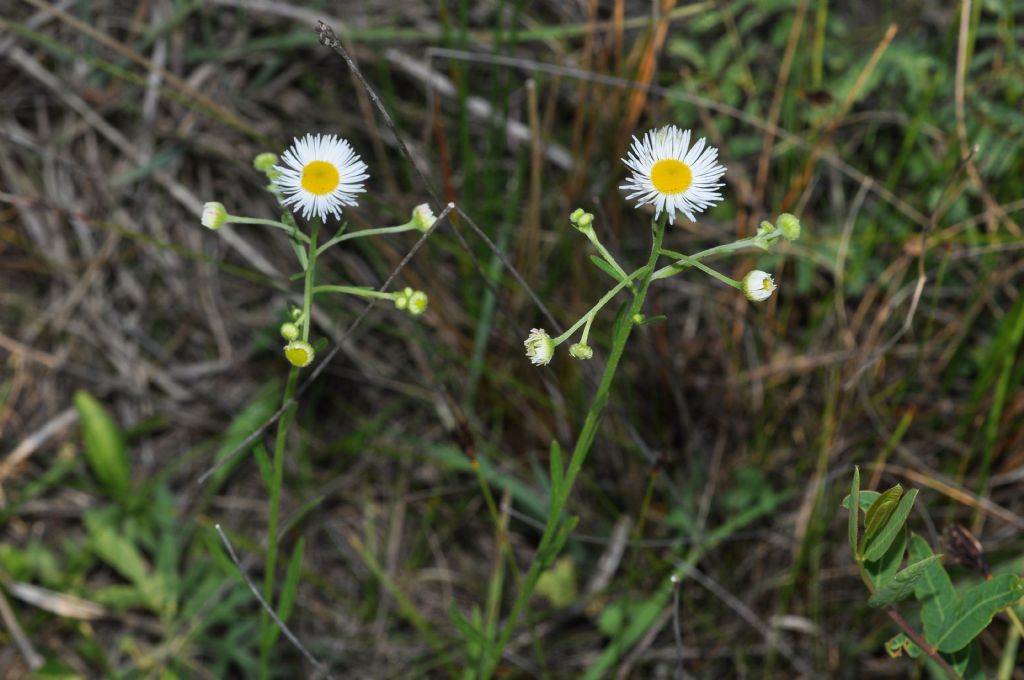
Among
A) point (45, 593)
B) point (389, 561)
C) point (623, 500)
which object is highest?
point (623, 500)

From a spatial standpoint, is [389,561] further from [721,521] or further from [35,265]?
[35,265]

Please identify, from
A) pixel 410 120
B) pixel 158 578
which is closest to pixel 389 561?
pixel 158 578

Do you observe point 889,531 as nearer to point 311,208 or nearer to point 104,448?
point 311,208

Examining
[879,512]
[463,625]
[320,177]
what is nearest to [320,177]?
[320,177]

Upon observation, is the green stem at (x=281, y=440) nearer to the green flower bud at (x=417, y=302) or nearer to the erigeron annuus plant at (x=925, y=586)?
the green flower bud at (x=417, y=302)

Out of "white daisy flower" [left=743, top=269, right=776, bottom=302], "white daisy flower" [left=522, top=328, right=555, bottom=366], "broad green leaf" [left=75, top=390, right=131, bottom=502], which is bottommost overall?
"white daisy flower" [left=522, top=328, right=555, bottom=366]

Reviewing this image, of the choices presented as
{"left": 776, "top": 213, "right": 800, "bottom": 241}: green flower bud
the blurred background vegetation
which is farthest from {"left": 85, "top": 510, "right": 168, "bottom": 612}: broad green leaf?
{"left": 776, "top": 213, "right": 800, "bottom": 241}: green flower bud

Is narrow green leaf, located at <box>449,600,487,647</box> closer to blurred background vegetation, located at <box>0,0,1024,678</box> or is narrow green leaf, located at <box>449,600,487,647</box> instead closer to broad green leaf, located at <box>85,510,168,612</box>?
blurred background vegetation, located at <box>0,0,1024,678</box>
